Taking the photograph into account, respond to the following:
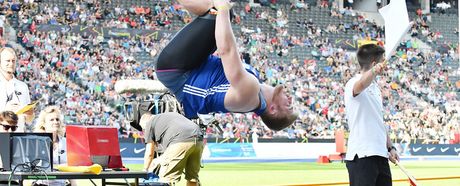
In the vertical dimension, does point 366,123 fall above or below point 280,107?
below

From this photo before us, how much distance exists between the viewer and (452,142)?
36344 millimetres

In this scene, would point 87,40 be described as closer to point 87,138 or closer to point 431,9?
point 431,9

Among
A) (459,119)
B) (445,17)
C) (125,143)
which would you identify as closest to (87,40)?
(125,143)

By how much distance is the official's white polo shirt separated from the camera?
7297mm

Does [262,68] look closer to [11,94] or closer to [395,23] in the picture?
[11,94]

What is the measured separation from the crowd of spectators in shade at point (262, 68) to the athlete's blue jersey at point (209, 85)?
24274mm

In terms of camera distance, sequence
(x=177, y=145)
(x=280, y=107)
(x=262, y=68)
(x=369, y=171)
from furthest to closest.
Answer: (x=262, y=68) < (x=177, y=145) < (x=369, y=171) < (x=280, y=107)

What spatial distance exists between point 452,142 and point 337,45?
8.87 meters

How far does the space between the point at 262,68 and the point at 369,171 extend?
100 ft

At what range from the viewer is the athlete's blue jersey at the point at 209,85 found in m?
4.50

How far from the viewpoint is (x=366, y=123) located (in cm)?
732

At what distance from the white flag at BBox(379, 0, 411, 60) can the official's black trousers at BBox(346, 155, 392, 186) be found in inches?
85.4

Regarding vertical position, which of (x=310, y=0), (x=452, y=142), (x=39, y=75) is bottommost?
(x=452, y=142)

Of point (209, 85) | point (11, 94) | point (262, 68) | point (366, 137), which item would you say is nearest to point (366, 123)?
point (366, 137)
